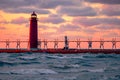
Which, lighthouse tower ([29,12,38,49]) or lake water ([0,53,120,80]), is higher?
lighthouse tower ([29,12,38,49])

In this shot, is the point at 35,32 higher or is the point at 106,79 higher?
the point at 35,32

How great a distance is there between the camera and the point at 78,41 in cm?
9438

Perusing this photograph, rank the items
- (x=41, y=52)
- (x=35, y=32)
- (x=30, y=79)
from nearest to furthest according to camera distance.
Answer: (x=30, y=79), (x=35, y=32), (x=41, y=52)

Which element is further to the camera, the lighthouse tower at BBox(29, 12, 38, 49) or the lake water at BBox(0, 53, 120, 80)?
the lighthouse tower at BBox(29, 12, 38, 49)

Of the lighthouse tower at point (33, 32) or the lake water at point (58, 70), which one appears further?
the lighthouse tower at point (33, 32)

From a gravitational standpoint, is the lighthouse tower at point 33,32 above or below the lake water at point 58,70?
above

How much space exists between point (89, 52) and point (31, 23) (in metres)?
14.2

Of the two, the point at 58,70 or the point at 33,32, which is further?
the point at 33,32

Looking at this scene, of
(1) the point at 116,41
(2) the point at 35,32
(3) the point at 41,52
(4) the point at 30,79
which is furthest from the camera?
(1) the point at 116,41

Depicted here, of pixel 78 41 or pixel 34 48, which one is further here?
pixel 78 41

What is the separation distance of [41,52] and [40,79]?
50.1 metres

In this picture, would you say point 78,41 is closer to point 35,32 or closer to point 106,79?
point 35,32

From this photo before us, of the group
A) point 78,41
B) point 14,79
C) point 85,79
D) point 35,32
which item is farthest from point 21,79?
point 78,41

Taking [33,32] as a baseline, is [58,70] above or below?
below
